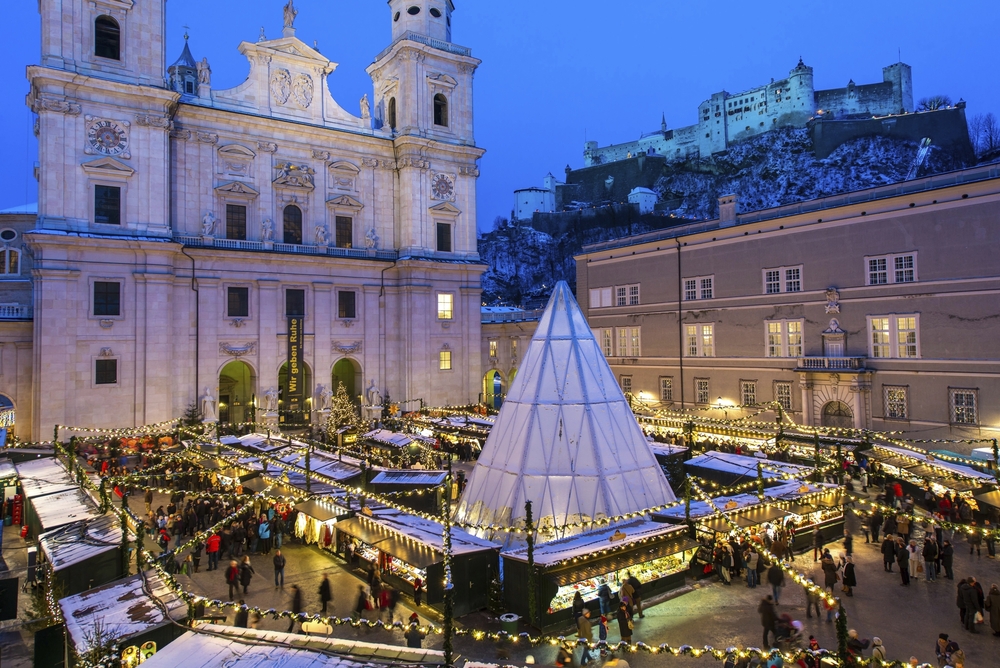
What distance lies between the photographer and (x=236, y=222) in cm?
3691

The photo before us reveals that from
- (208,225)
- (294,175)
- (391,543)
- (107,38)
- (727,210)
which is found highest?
(107,38)

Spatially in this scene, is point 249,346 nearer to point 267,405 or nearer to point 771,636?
point 267,405

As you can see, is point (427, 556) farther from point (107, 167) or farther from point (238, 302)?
point (107, 167)

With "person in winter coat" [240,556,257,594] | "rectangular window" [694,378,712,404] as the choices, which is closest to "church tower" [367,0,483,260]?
"rectangular window" [694,378,712,404]

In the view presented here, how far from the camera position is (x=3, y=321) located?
1178 inches

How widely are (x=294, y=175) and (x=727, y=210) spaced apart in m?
25.9

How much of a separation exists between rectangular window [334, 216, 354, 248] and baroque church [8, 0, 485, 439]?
0.11m

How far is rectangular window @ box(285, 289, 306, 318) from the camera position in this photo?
3741 centimetres

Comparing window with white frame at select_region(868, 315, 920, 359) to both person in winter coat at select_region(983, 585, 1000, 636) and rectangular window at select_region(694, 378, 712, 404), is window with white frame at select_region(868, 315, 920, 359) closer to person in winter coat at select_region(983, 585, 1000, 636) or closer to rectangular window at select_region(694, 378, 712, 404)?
rectangular window at select_region(694, 378, 712, 404)

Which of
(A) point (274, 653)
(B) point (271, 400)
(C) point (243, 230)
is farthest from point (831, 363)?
(C) point (243, 230)

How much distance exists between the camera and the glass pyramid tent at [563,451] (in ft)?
48.6

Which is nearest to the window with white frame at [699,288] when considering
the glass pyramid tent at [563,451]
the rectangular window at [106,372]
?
the glass pyramid tent at [563,451]

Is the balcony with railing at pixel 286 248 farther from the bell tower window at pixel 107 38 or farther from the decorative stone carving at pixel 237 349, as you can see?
the bell tower window at pixel 107 38

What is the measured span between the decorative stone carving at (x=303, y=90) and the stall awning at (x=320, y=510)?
29.5m
